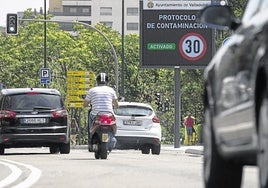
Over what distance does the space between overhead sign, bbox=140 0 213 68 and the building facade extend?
114988 mm

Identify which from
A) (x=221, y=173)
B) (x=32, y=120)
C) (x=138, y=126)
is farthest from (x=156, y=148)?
(x=221, y=173)

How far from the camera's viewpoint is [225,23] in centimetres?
816

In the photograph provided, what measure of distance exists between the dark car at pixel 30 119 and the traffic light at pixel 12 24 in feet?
73.3

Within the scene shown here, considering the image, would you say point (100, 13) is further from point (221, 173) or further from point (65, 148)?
point (221, 173)

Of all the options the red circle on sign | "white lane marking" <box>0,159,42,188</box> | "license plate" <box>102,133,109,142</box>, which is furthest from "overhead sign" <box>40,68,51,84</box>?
"white lane marking" <box>0,159,42,188</box>

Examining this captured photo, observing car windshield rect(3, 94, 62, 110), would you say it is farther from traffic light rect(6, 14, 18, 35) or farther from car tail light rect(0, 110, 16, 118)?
traffic light rect(6, 14, 18, 35)

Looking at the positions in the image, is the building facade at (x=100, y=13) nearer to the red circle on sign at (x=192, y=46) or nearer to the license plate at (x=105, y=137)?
the red circle on sign at (x=192, y=46)

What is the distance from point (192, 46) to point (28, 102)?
1854cm

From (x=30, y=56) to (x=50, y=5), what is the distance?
307 ft

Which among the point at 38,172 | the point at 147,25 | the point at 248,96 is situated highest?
the point at 147,25

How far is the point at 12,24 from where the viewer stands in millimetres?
47750

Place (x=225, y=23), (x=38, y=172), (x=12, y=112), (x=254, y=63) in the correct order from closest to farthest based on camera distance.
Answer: (x=254, y=63) → (x=225, y=23) → (x=38, y=172) → (x=12, y=112)

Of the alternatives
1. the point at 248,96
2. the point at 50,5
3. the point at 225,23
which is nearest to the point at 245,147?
the point at 248,96

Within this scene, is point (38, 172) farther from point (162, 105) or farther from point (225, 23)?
point (162, 105)
